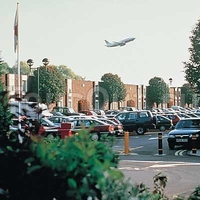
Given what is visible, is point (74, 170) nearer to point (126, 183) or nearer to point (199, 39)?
point (126, 183)

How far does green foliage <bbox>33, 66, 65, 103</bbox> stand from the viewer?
6238 centimetres

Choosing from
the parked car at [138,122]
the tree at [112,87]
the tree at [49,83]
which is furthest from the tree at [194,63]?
the tree at [112,87]

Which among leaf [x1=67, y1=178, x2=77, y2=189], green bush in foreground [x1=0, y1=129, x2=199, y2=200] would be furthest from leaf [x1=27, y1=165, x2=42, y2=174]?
leaf [x1=67, y1=178, x2=77, y2=189]

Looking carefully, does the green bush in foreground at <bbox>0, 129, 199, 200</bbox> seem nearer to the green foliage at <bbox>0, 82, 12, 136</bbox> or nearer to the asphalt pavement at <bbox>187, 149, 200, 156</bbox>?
the green foliage at <bbox>0, 82, 12, 136</bbox>

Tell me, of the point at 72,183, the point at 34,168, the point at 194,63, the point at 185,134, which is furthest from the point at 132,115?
the point at 72,183

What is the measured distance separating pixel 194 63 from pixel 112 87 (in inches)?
1879

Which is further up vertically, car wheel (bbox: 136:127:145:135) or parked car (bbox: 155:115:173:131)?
parked car (bbox: 155:115:173:131)

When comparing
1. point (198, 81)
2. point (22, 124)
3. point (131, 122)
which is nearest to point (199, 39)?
point (198, 81)

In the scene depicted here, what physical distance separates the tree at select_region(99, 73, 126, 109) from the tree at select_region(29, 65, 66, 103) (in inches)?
496

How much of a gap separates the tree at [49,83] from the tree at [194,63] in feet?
112

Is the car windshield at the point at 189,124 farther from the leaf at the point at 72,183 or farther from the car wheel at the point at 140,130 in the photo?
the leaf at the point at 72,183

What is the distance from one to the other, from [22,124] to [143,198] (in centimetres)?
102

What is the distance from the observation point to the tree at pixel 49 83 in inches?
2456

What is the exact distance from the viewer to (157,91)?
86688 mm
